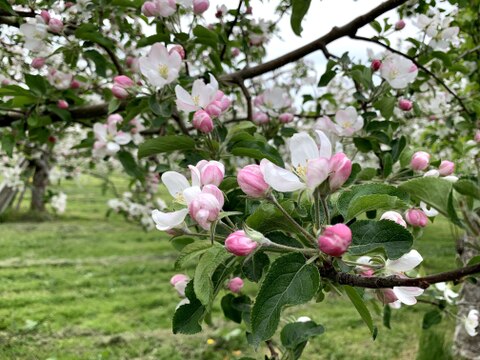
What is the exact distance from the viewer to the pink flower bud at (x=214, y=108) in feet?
3.73

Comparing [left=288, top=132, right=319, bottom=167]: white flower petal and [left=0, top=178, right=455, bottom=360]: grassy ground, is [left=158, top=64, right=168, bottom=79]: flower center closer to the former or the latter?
[left=288, top=132, right=319, bottom=167]: white flower petal

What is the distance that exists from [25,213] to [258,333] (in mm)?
8790

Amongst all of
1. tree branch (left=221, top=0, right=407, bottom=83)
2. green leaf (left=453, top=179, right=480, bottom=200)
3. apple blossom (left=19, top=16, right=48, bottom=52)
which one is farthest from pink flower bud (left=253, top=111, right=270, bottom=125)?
green leaf (left=453, top=179, right=480, bottom=200)

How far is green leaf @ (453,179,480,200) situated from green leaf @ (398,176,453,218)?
0.03 metres

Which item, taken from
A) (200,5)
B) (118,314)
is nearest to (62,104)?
(200,5)

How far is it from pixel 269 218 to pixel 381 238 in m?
0.17

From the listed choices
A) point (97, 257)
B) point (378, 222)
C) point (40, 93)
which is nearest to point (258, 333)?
point (378, 222)

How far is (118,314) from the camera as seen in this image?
3883mm

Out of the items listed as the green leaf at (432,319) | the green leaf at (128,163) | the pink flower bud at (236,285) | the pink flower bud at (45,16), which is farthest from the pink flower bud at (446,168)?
the pink flower bud at (45,16)

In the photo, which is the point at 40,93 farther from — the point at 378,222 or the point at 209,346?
the point at 209,346

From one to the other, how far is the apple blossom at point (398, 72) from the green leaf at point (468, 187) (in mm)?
1055

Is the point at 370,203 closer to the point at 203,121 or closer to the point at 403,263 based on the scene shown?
the point at 403,263

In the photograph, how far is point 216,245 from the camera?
75 centimetres

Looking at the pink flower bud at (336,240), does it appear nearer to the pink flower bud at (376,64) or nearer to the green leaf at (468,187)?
the green leaf at (468,187)
